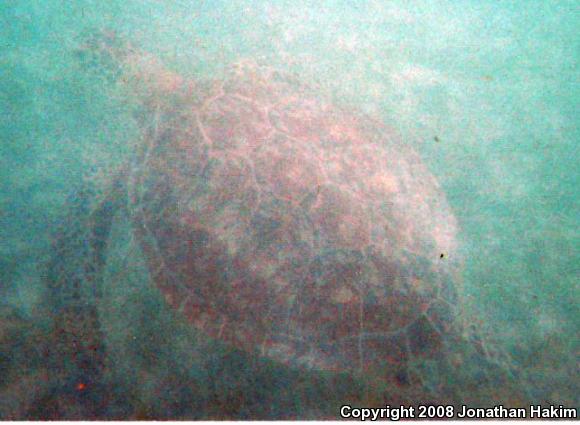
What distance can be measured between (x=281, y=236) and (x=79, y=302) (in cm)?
170

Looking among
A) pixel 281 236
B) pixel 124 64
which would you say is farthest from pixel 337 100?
pixel 124 64

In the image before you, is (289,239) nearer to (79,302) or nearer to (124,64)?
(79,302)

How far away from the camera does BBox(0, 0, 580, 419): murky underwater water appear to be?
2.48 m

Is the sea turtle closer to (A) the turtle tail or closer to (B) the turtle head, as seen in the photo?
(A) the turtle tail

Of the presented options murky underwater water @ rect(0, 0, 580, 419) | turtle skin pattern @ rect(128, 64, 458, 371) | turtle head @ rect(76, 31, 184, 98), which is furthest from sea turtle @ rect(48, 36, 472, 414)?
turtle head @ rect(76, 31, 184, 98)

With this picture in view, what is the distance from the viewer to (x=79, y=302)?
2.65 meters

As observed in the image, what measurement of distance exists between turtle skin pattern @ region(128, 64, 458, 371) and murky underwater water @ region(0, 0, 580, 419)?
0.29m

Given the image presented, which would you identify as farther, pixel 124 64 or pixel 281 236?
pixel 124 64

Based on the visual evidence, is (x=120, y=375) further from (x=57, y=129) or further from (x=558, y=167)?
(x=558, y=167)

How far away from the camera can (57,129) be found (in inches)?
124

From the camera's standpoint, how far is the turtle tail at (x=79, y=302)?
8.07 feet

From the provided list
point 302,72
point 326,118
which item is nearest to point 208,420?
point 326,118

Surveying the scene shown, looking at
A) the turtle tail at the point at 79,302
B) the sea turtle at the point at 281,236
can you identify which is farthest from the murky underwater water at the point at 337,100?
the sea turtle at the point at 281,236

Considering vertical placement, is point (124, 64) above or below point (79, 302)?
above
